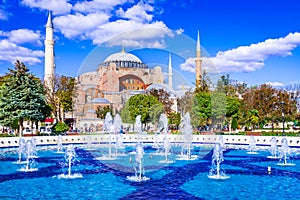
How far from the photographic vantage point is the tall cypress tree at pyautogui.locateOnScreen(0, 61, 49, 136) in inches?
1009

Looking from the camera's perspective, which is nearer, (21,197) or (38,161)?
(21,197)

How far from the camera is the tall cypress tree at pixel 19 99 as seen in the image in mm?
25641

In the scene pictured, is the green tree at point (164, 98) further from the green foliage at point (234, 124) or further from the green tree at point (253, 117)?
the green tree at point (253, 117)

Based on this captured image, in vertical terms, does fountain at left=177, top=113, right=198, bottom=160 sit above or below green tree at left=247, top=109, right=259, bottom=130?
below

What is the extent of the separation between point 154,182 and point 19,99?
1764cm

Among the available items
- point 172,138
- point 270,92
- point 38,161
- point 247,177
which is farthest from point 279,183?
point 270,92

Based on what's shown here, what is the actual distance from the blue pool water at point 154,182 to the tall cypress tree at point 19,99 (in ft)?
33.4

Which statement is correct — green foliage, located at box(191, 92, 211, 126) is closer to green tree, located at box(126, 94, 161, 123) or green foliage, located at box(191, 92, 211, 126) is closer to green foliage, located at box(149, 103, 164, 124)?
green foliage, located at box(149, 103, 164, 124)

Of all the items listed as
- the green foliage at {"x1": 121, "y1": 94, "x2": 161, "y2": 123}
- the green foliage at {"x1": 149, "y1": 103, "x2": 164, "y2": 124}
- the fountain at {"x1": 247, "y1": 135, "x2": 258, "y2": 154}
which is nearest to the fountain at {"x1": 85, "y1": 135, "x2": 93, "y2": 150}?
the fountain at {"x1": 247, "y1": 135, "x2": 258, "y2": 154}

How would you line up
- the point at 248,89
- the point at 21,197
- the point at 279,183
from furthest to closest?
the point at 248,89 → the point at 279,183 → the point at 21,197

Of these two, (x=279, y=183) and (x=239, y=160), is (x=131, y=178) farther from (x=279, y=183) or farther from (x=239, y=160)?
(x=239, y=160)

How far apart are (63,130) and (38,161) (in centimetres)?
1173

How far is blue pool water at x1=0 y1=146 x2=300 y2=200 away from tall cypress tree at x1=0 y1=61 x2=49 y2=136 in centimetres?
1018

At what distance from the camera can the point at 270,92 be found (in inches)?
1409
